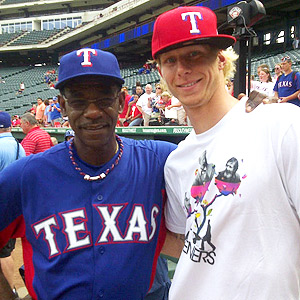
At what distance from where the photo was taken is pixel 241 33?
14.0ft

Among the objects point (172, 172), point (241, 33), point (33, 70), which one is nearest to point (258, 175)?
point (172, 172)

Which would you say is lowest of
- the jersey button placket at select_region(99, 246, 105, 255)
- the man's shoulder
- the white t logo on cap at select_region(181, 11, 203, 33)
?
the jersey button placket at select_region(99, 246, 105, 255)

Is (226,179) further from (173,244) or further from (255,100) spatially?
(173,244)

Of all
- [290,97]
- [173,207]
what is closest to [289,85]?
[290,97]

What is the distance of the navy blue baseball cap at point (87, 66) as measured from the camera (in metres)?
1.52

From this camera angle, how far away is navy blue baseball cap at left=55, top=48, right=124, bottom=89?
4.97 ft

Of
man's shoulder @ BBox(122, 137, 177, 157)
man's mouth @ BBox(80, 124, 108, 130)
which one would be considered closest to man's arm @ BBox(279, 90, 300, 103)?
man's shoulder @ BBox(122, 137, 177, 157)

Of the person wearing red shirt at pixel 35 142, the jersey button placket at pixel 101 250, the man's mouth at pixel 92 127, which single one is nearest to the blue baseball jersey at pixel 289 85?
the person wearing red shirt at pixel 35 142

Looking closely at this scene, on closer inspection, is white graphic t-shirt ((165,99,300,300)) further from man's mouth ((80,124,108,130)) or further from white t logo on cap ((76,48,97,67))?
white t logo on cap ((76,48,97,67))

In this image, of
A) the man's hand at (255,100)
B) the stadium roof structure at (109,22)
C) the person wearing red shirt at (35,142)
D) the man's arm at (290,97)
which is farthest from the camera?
the stadium roof structure at (109,22)

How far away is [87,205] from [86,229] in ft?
0.31

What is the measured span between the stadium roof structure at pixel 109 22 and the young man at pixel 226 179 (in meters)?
18.5

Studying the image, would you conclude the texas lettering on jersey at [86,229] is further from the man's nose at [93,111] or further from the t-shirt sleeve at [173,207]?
the man's nose at [93,111]

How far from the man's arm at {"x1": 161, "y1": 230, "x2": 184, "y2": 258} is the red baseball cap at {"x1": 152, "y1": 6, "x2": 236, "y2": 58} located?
85 centimetres
